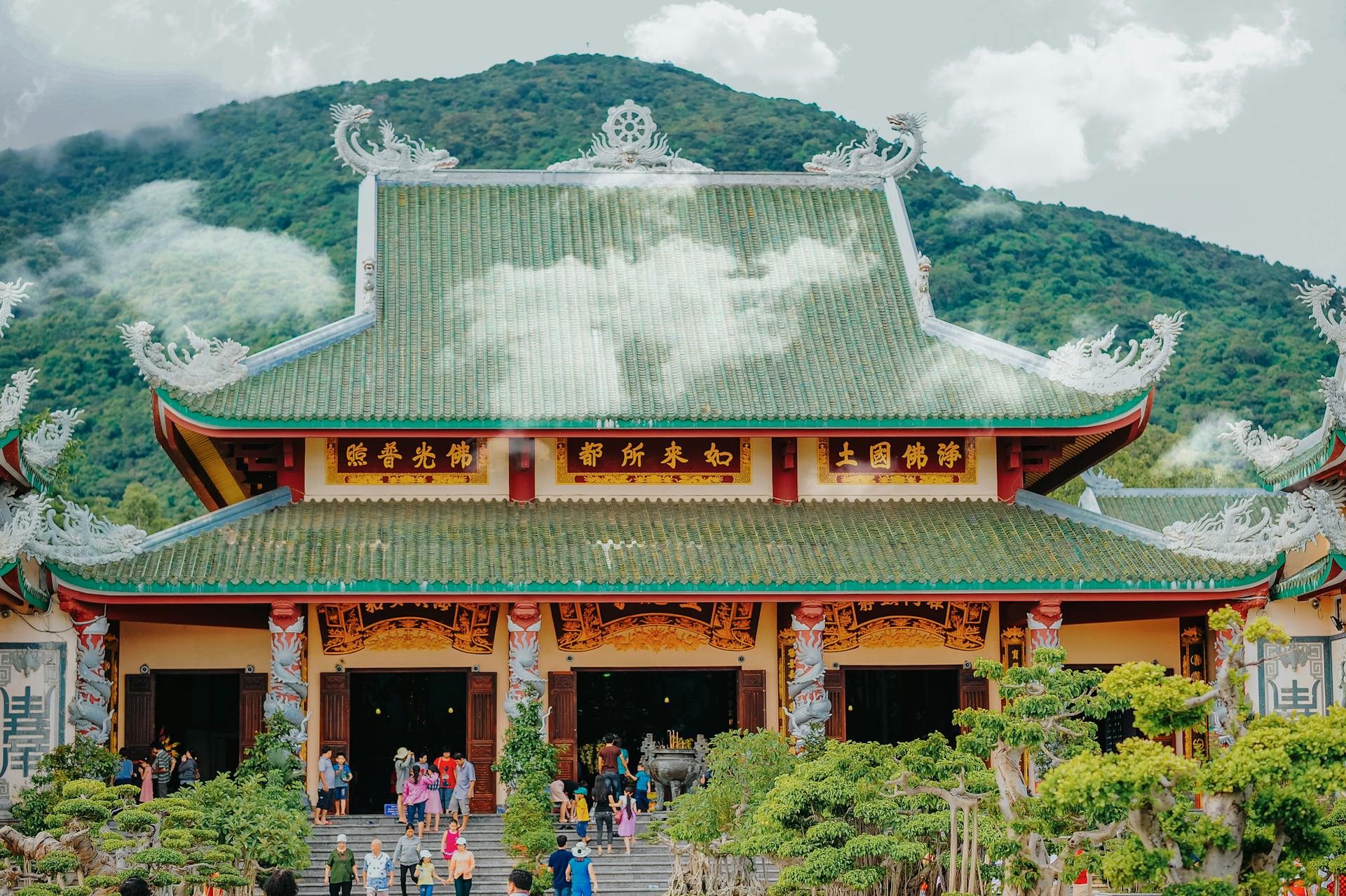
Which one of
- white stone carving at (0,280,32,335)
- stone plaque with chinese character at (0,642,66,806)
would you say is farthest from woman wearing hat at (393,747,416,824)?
white stone carving at (0,280,32,335)

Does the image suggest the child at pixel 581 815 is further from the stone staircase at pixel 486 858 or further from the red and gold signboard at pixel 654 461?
the red and gold signboard at pixel 654 461

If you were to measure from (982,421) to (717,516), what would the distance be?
Answer: 13.5ft

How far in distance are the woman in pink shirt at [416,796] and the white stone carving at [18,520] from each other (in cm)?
577

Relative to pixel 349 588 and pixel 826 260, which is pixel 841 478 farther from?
pixel 349 588

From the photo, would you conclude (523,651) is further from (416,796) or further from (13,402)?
(13,402)

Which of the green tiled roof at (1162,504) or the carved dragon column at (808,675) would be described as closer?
the carved dragon column at (808,675)

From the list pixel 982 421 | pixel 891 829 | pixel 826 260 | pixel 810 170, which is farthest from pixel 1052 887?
pixel 810 170

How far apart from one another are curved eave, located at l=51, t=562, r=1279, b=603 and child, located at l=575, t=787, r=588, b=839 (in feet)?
8.66

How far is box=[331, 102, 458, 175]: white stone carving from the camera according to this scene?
100 feet

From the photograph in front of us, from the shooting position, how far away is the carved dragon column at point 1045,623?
25.9m

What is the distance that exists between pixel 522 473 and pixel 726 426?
3.14m

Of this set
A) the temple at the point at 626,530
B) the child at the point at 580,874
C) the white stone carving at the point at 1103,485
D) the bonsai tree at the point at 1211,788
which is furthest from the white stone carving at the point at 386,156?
the bonsai tree at the point at 1211,788

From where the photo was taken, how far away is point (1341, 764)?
15633 mm

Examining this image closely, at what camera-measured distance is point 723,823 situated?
21.3 metres
